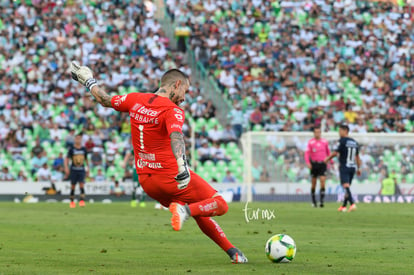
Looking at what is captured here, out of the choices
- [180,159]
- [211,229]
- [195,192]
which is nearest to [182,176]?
[180,159]

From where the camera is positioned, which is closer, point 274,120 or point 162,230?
point 162,230

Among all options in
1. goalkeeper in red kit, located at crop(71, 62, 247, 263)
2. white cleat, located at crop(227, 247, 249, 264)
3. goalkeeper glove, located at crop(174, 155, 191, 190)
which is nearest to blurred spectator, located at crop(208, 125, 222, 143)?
white cleat, located at crop(227, 247, 249, 264)

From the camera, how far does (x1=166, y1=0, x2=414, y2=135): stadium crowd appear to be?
40094mm

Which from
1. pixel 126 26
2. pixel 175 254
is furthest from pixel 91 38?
pixel 175 254

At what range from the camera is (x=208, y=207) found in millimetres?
10328

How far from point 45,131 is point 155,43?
8543 mm

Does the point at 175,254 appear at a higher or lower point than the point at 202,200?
lower

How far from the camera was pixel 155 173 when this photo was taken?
10.6 metres

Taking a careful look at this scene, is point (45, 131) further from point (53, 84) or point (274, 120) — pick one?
point (274, 120)

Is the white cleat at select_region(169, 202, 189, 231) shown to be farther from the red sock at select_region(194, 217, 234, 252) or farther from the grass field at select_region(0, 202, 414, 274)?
the red sock at select_region(194, 217, 234, 252)

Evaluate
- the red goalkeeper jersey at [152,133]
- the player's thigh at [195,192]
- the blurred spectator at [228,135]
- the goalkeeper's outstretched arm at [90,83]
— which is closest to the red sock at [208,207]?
the player's thigh at [195,192]

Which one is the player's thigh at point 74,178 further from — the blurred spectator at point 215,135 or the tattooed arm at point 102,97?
the tattooed arm at point 102,97

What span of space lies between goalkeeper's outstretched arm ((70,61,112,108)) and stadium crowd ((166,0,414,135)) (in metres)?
26.7

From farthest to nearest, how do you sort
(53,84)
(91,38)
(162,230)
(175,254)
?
(91,38) → (53,84) → (162,230) → (175,254)
